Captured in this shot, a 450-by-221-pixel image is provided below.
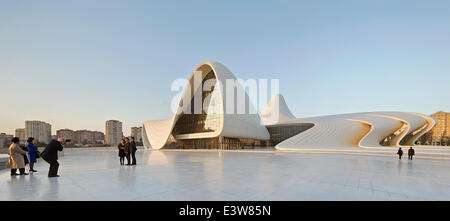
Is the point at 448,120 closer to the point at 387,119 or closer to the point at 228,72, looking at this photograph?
the point at 387,119

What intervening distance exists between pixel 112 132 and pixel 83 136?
15.4 m

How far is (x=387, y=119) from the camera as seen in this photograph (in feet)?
86.3

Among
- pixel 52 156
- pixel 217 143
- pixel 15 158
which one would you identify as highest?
pixel 52 156

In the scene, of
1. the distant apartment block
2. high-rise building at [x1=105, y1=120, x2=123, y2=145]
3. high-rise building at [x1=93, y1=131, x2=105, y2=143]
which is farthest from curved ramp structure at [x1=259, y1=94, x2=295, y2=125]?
high-rise building at [x1=93, y1=131, x2=105, y2=143]

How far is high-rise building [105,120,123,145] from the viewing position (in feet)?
205

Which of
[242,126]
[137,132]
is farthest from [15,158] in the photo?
[137,132]

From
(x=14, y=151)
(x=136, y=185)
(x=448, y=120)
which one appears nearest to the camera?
(x=136, y=185)

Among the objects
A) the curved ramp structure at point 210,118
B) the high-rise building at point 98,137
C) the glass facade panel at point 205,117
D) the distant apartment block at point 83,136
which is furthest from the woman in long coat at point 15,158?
the high-rise building at point 98,137

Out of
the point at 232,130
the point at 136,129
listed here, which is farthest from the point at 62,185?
the point at 136,129

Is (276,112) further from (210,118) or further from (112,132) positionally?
(112,132)

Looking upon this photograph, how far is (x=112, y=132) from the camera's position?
208 feet

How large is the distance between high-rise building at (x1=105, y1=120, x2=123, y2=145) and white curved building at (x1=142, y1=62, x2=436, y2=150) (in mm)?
29087
